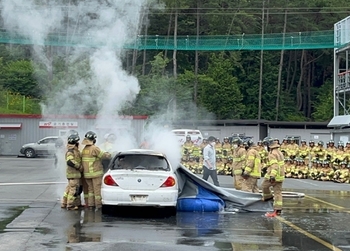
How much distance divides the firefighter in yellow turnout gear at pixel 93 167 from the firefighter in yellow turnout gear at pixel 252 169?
12.3ft

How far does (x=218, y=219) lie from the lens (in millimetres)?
13648

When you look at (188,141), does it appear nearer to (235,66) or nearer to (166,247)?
(166,247)

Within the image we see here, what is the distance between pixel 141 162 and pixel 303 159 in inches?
585

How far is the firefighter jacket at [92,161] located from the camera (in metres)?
14.5

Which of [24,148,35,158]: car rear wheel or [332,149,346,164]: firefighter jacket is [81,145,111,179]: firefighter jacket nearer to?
[332,149,346,164]: firefighter jacket

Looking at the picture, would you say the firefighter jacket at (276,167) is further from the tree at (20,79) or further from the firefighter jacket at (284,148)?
the tree at (20,79)

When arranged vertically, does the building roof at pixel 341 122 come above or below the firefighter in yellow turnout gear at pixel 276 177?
above

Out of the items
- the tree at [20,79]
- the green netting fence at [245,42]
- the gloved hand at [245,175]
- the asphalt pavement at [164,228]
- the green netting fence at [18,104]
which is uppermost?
the green netting fence at [245,42]

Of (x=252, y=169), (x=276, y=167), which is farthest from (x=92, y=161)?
(x=252, y=169)

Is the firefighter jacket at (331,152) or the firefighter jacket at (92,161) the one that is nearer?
the firefighter jacket at (92,161)

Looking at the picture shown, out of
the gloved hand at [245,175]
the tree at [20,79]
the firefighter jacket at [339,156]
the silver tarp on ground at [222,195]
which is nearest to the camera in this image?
the silver tarp on ground at [222,195]

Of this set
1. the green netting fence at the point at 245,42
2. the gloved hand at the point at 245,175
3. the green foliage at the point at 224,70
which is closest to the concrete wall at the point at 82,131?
the green foliage at the point at 224,70

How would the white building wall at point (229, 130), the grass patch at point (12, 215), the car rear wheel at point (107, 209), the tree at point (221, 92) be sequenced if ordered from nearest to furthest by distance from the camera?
1. the grass patch at point (12, 215)
2. the car rear wheel at point (107, 209)
3. the white building wall at point (229, 130)
4. the tree at point (221, 92)

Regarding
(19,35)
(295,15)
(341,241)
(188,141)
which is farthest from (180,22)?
(341,241)
